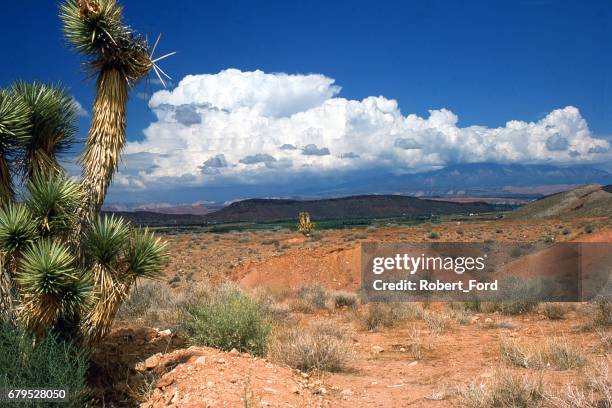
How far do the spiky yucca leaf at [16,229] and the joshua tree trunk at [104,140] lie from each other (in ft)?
2.37

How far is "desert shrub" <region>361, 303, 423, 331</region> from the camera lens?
1241 cm

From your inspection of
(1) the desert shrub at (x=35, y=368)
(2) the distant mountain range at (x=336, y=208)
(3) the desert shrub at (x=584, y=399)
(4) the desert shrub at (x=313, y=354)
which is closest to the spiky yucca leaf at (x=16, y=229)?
(1) the desert shrub at (x=35, y=368)

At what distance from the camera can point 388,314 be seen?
12703mm

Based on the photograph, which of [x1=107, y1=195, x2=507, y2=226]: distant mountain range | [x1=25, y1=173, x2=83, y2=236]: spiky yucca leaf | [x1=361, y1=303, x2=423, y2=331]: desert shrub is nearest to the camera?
[x1=25, y1=173, x2=83, y2=236]: spiky yucca leaf

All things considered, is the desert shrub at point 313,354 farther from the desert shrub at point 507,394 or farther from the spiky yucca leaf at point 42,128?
the spiky yucca leaf at point 42,128

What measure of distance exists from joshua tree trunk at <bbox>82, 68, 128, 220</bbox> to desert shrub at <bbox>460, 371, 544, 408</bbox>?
5.13 metres

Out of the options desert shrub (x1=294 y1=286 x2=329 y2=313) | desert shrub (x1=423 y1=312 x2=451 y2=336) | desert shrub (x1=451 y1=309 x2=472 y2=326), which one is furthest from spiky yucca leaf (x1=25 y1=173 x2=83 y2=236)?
desert shrub (x1=294 y1=286 x2=329 y2=313)

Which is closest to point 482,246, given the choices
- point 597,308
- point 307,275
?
point 307,275

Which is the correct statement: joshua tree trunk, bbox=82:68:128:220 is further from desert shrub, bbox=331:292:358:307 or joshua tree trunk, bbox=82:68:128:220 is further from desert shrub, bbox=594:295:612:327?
desert shrub, bbox=331:292:358:307

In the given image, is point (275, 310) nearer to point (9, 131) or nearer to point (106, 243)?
point (106, 243)

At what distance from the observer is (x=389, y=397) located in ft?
22.4

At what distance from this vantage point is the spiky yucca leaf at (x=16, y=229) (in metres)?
6.31

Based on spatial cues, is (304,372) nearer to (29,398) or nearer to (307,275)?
(29,398)

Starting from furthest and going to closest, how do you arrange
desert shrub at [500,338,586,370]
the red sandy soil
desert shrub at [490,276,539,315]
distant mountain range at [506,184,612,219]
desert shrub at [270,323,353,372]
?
distant mountain range at [506,184,612,219], desert shrub at [490,276,539,315], desert shrub at [270,323,353,372], desert shrub at [500,338,586,370], the red sandy soil
